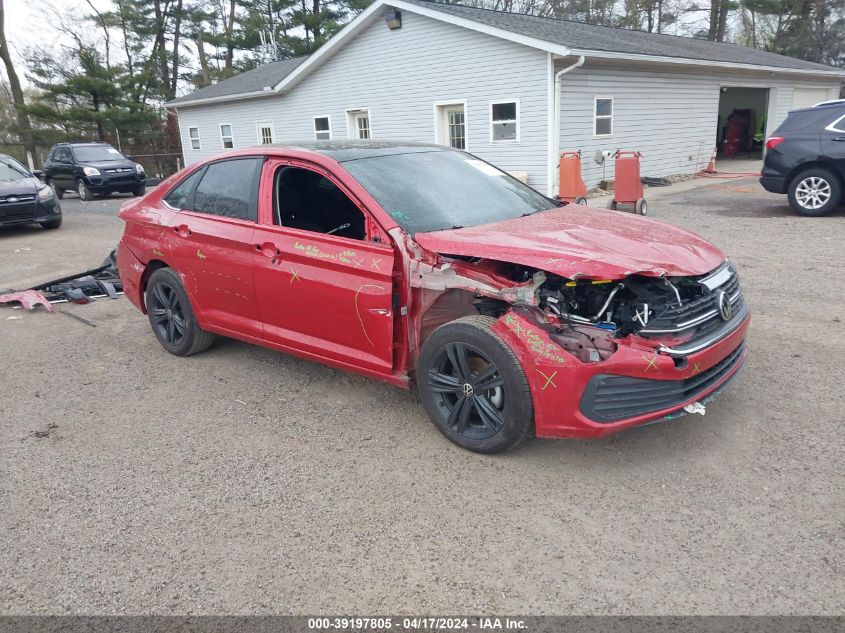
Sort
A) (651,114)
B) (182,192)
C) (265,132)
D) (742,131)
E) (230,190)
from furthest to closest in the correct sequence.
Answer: (742,131), (265,132), (651,114), (182,192), (230,190)

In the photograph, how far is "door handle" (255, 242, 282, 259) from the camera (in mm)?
4191

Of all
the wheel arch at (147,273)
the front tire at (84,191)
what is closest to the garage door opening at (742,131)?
the front tire at (84,191)

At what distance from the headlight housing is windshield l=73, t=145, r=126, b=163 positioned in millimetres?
6768

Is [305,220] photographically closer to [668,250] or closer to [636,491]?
[668,250]

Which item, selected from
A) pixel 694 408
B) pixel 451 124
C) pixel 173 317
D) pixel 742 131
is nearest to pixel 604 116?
pixel 451 124

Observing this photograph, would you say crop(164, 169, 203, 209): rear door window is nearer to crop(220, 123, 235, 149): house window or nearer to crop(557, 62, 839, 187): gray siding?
crop(557, 62, 839, 187): gray siding

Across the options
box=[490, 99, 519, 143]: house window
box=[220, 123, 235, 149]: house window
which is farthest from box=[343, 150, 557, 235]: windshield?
box=[220, 123, 235, 149]: house window

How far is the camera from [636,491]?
3.18 metres

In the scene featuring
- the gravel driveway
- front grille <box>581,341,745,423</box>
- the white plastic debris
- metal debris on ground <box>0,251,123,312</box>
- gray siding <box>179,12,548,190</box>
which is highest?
gray siding <box>179,12,548,190</box>

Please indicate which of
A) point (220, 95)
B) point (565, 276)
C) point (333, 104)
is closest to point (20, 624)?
point (565, 276)

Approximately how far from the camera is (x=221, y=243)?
14.9 ft

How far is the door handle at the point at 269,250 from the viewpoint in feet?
13.8

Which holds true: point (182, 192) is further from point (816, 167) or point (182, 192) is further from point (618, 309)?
point (816, 167)

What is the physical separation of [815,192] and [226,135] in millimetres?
20411
